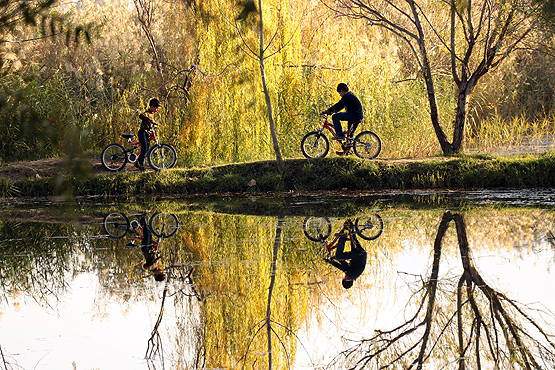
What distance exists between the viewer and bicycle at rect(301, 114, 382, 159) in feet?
47.8

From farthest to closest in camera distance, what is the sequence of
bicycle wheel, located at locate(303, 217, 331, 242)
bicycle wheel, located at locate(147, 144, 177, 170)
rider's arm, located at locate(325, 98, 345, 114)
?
bicycle wheel, located at locate(147, 144, 177, 170) → rider's arm, located at locate(325, 98, 345, 114) → bicycle wheel, located at locate(303, 217, 331, 242)

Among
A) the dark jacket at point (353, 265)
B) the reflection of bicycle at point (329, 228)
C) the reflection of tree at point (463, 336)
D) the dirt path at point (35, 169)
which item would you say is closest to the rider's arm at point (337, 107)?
the reflection of bicycle at point (329, 228)

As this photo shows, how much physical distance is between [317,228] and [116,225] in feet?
10.3

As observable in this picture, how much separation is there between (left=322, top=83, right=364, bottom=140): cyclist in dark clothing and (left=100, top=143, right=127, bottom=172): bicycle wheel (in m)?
4.56

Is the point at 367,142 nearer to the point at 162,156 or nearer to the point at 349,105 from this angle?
the point at 349,105

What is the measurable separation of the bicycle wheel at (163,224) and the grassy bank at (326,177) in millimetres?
2623

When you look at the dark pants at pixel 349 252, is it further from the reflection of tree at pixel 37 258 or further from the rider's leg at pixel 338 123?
the rider's leg at pixel 338 123

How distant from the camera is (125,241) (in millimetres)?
9023

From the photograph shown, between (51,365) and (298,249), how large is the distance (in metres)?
3.81

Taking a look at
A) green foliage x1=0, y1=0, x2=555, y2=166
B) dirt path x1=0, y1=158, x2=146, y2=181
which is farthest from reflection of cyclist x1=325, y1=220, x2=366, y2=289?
dirt path x1=0, y1=158, x2=146, y2=181

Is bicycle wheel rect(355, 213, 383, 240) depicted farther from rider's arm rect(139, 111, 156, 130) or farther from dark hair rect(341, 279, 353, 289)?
rider's arm rect(139, 111, 156, 130)

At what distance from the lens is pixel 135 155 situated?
15.1 m

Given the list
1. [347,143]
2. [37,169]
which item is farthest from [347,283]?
[37,169]

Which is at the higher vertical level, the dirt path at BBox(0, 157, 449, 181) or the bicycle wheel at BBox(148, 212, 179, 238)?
the dirt path at BBox(0, 157, 449, 181)
